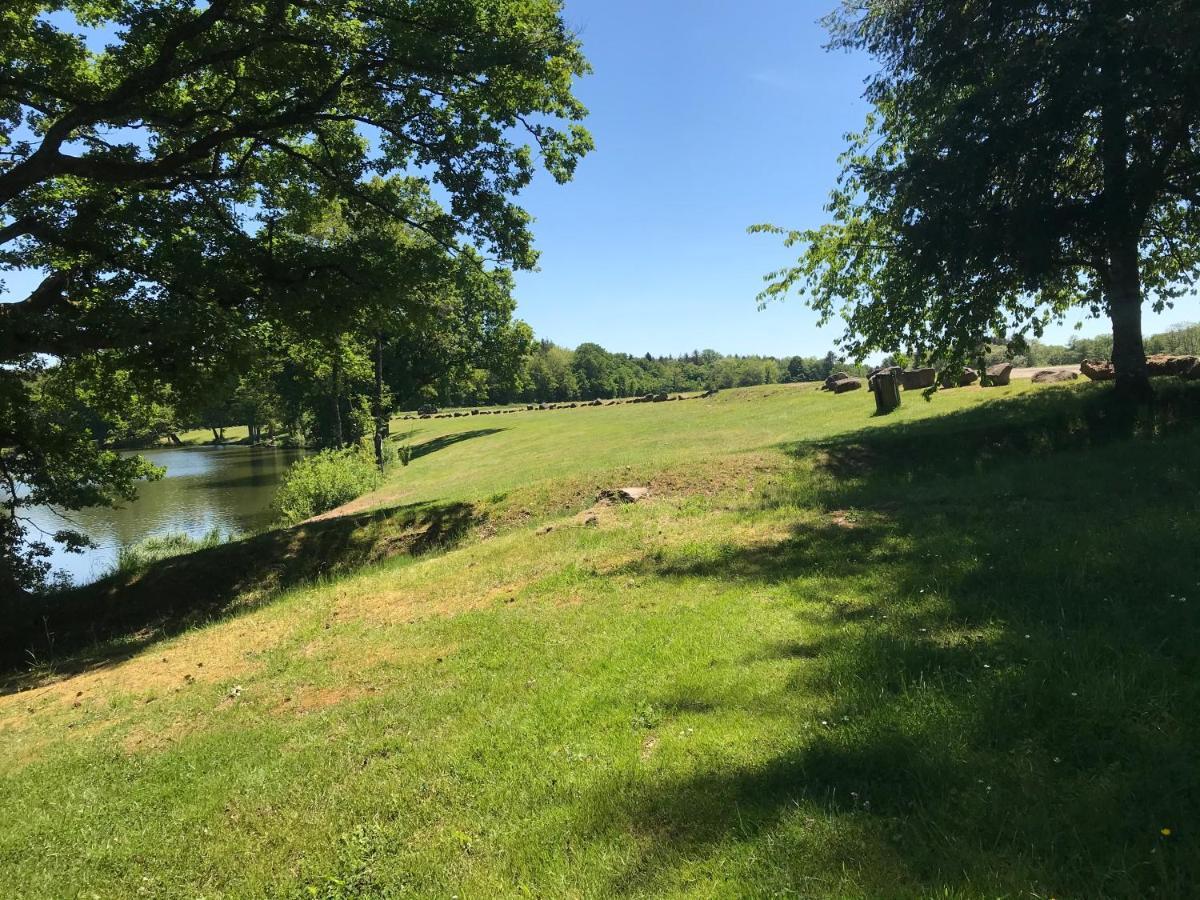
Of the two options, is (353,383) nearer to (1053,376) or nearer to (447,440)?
(447,440)

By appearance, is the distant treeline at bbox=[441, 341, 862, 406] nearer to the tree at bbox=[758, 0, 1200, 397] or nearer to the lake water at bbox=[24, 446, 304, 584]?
the lake water at bbox=[24, 446, 304, 584]

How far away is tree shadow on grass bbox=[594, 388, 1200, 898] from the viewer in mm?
2568

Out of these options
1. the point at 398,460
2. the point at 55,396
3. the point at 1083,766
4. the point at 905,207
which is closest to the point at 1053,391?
the point at 905,207

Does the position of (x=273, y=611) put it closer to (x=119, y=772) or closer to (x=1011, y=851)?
(x=119, y=772)

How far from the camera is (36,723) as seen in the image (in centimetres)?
656

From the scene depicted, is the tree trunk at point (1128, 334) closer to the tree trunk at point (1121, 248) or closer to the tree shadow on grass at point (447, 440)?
the tree trunk at point (1121, 248)

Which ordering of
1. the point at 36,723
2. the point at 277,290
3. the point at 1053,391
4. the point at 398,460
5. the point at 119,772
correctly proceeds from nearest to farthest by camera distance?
the point at 119,772 → the point at 36,723 → the point at 277,290 → the point at 1053,391 → the point at 398,460

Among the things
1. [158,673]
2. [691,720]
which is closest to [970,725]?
[691,720]

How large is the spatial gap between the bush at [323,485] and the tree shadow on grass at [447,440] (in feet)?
46.1

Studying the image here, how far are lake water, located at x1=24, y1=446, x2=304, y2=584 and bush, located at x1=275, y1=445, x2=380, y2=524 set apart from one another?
359cm

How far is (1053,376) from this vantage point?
2139 cm

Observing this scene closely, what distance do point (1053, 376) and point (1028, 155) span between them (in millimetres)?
12339

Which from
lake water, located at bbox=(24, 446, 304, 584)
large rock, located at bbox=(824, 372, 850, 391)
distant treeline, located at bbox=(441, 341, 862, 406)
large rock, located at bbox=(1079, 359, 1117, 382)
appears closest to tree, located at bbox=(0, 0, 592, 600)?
lake water, located at bbox=(24, 446, 304, 584)

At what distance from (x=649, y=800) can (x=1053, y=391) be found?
1768 cm
